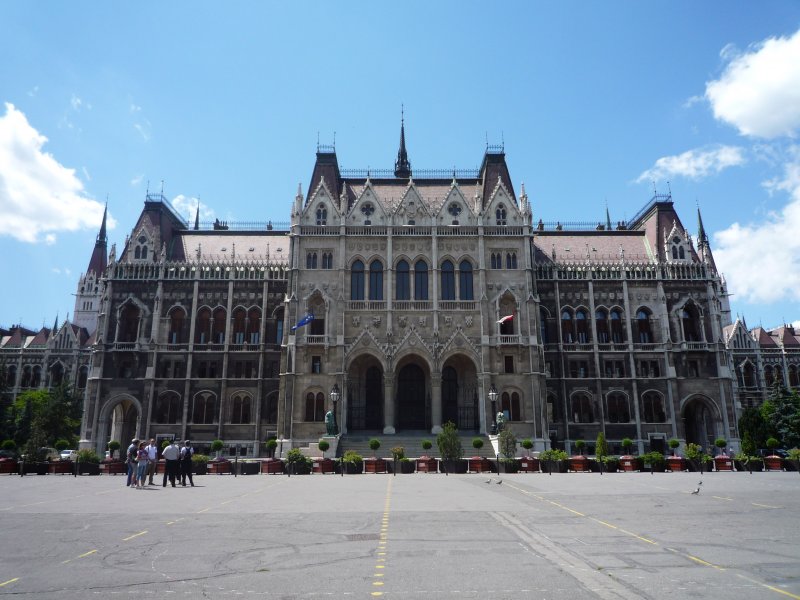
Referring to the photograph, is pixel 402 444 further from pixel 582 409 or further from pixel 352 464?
pixel 582 409

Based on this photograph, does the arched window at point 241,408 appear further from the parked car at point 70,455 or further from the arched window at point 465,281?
the arched window at point 465,281

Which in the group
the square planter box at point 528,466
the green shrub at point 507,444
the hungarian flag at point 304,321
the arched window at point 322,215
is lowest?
the square planter box at point 528,466

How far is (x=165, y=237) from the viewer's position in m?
60.2

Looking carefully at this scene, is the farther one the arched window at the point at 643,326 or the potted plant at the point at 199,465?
the arched window at the point at 643,326

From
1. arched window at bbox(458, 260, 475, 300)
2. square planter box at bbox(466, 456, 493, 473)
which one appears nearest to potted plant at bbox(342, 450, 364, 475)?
square planter box at bbox(466, 456, 493, 473)

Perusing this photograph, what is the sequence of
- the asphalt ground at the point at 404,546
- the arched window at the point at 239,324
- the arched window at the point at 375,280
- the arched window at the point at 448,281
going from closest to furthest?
the asphalt ground at the point at 404,546 → the arched window at the point at 375,280 → the arched window at the point at 448,281 → the arched window at the point at 239,324

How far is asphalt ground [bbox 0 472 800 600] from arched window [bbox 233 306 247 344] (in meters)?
36.3

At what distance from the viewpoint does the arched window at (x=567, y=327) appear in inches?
2213

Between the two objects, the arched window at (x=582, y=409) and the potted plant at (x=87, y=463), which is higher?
the arched window at (x=582, y=409)

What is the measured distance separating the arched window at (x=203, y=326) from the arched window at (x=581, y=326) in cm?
3529

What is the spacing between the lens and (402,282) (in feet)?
171

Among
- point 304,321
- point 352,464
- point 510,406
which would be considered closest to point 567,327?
point 510,406

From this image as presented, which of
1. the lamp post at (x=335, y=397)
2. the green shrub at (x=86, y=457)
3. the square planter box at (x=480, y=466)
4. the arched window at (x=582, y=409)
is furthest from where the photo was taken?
the arched window at (x=582, y=409)

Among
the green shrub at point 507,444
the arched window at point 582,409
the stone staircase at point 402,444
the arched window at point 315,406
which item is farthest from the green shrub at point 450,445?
the arched window at point 582,409
